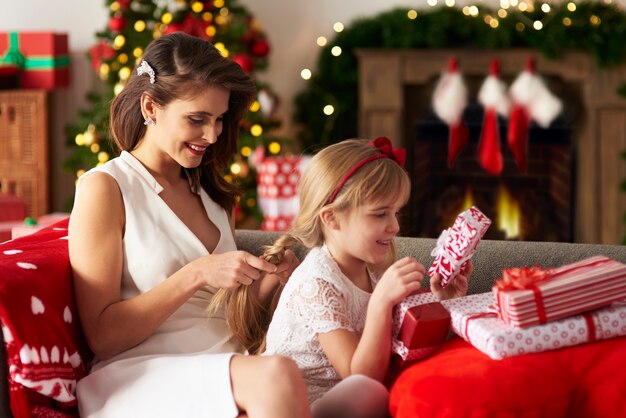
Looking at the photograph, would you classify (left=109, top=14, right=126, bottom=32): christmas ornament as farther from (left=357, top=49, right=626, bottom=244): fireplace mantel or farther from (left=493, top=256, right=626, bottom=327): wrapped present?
(left=493, top=256, right=626, bottom=327): wrapped present

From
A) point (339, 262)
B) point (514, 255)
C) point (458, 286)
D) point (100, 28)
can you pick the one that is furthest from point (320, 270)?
point (100, 28)

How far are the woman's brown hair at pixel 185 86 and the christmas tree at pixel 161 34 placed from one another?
2.14 meters

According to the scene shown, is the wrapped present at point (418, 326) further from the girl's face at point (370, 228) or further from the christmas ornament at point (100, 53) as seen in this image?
the christmas ornament at point (100, 53)

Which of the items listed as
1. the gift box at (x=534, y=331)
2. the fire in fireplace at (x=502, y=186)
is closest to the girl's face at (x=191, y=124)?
the gift box at (x=534, y=331)

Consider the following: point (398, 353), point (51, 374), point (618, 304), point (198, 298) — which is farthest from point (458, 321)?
point (51, 374)

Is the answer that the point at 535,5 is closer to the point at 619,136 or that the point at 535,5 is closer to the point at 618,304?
the point at 619,136

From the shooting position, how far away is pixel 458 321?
1.76 m

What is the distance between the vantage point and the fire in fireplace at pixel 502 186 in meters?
4.68

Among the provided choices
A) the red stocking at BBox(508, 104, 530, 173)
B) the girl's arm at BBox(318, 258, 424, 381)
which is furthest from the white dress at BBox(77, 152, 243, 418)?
the red stocking at BBox(508, 104, 530, 173)

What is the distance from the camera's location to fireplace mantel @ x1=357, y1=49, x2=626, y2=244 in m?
4.56

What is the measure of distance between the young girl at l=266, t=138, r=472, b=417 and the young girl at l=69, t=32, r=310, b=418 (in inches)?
3.7

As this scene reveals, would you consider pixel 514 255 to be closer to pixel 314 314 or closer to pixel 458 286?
pixel 458 286

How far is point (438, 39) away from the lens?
→ 455 centimetres

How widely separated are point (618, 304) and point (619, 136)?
302cm
